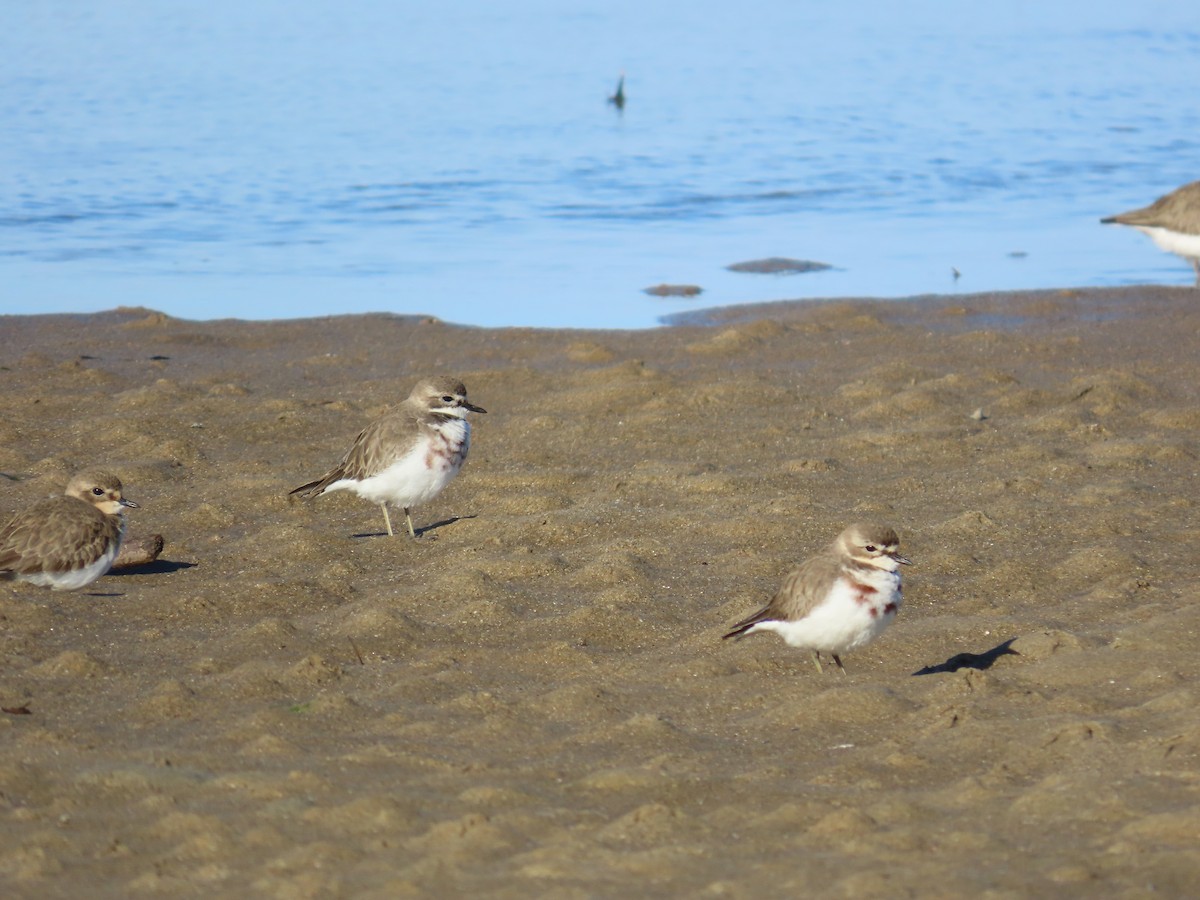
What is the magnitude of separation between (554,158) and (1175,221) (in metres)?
12.9

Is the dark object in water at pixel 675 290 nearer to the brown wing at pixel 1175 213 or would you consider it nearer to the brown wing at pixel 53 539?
the brown wing at pixel 1175 213

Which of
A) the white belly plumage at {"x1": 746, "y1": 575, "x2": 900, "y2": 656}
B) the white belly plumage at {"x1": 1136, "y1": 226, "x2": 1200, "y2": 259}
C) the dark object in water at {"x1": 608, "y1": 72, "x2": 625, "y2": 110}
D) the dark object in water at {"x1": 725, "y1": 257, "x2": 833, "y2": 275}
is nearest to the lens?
the white belly plumage at {"x1": 746, "y1": 575, "x2": 900, "y2": 656}

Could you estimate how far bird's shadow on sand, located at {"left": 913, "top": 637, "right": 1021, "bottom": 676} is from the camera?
801 centimetres

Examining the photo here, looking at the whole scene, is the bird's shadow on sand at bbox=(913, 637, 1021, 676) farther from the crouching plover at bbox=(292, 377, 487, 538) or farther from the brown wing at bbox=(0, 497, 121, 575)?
the brown wing at bbox=(0, 497, 121, 575)

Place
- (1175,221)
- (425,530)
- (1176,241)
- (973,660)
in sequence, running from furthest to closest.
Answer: (1176,241) → (1175,221) → (425,530) → (973,660)

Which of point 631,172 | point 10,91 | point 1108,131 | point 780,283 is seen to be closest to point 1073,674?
point 780,283

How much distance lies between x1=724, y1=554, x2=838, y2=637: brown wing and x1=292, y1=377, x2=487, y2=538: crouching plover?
3199 millimetres

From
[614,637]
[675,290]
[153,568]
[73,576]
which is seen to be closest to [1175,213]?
[675,290]

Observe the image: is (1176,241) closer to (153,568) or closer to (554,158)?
(554,158)

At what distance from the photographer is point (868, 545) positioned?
7926 millimetres

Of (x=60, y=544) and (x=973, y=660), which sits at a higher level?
(x=60, y=544)

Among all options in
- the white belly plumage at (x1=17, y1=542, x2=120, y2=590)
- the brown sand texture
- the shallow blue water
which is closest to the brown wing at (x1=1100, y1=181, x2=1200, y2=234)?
the shallow blue water

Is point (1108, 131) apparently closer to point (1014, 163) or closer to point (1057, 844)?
point (1014, 163)

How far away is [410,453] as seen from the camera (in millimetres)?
10586
